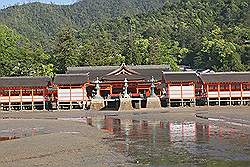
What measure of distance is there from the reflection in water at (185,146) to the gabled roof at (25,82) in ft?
87.6

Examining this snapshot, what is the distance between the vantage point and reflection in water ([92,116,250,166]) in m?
15.5

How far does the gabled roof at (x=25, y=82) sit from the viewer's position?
5200cm

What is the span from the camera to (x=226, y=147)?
61.6 ft

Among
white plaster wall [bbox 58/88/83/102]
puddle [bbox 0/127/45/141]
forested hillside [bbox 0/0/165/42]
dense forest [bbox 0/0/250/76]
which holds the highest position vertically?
forested hillside [bbox 0/0/165/42]

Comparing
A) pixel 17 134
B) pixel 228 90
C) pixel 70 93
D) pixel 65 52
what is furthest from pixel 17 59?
pixel 17 134

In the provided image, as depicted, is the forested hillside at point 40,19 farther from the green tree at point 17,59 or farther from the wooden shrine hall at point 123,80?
the wooden shrine hall at point 123,80

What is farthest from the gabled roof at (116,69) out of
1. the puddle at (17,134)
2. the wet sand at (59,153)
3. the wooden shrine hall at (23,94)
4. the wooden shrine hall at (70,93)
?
the wet sand at (59,153)

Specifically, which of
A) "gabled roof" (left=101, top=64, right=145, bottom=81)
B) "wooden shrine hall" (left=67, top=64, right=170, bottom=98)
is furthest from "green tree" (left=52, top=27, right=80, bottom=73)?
"gabled roof" (left=101, top=64, right=145, bottom=81)

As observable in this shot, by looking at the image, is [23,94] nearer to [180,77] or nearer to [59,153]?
[180,77]

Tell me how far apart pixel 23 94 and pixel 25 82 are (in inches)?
59.3

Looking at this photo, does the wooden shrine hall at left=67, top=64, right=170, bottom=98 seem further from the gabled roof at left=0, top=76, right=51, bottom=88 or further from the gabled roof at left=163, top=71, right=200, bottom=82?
the gabled roof at left=0, top=76, right=51, bottom=88

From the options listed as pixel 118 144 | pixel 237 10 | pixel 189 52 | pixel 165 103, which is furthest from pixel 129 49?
pixel 237 10

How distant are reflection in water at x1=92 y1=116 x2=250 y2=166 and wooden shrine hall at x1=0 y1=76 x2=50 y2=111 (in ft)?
87.5

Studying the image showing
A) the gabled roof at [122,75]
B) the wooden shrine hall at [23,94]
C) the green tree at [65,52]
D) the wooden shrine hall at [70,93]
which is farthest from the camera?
the green tree at [65,52]
